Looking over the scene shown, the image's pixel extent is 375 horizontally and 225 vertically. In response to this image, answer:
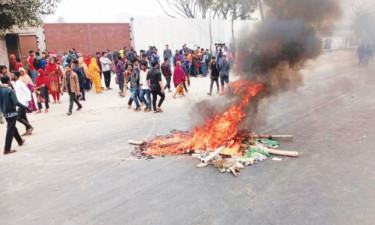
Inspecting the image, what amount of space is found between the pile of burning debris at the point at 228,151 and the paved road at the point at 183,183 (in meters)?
0.19

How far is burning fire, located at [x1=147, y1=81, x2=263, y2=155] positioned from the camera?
20.3ft

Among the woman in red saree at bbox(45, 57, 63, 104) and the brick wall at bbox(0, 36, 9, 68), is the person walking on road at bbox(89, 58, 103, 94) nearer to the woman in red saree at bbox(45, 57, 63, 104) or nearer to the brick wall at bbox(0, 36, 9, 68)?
the woman in red saree at bbox(45, 57, 63, 104)

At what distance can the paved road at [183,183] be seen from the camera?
156 inches

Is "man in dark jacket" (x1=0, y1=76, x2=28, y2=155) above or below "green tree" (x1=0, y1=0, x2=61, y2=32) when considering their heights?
below

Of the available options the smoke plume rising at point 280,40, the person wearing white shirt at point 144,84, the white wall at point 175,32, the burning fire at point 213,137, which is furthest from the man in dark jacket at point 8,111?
the white wall at point 175,32

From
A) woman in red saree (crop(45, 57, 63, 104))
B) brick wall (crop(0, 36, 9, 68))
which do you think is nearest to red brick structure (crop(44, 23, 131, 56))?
brick wall (crop(0, 36, 9, 68))

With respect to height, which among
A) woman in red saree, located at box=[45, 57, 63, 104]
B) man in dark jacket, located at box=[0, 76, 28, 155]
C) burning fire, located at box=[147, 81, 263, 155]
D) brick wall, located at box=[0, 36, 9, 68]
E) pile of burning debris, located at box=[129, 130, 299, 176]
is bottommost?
pile of burning debris, located at box=[129, 130, 299, 176]

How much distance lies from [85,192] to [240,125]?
12.2 ft

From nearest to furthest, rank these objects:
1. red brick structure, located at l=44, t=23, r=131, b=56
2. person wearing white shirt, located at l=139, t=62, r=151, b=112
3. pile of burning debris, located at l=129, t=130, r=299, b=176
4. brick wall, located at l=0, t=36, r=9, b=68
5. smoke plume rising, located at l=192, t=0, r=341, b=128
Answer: pile of burning debris, located at l=129, t=130, r=299, b=176, smoke plume rising, located at l=192, t=0, r=341, b=128, person wearing white shirt, located at l=139, t=62, r=151, b=112, brick wall, located at l=0, t=36, r=9, b=68, red brick structure, located at l=44, t=23, r=131, b=56

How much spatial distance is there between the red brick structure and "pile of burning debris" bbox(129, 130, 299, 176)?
1559 cm

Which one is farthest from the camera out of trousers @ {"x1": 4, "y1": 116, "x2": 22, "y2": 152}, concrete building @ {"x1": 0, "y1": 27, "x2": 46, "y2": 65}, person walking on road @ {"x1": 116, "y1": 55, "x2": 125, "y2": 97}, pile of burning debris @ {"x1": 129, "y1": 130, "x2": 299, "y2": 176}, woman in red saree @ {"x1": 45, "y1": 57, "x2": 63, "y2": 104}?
concrete building @ {"x1": 0, "y1": 27, "x2": 46, "y2": 65}

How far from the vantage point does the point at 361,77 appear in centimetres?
1612

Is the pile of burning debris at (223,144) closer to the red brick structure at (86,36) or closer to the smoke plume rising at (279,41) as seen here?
the smoke plume rising at (279,41)

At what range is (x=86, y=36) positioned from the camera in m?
21.1
